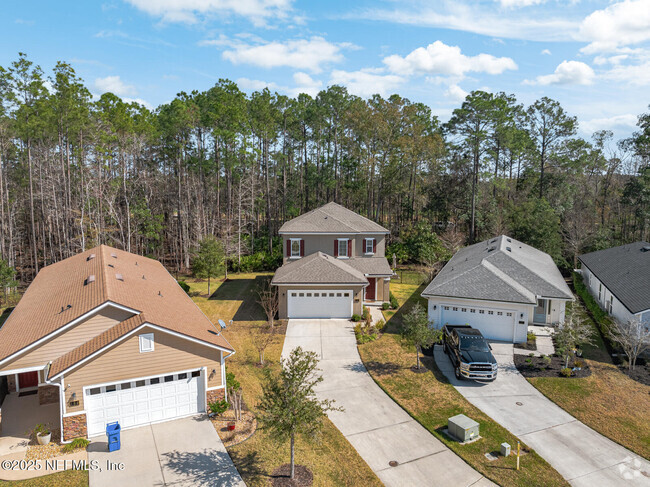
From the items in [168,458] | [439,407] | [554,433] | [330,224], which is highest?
[330,224]

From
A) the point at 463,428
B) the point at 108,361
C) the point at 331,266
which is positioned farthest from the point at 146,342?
the point at 331,266

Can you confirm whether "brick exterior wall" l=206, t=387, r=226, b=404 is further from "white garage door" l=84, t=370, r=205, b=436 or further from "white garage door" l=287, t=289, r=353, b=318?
"white garage door" l=287, t=289, r=353, b=318

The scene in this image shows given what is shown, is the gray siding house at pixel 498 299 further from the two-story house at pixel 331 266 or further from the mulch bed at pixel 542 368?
the two-story house at pixel 331 266

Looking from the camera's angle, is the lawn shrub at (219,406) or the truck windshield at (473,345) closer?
the lawn shrub at (219,406)

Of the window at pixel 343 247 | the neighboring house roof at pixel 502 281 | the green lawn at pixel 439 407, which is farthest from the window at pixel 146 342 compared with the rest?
the window at pixel 343 247

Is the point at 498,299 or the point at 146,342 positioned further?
the point at 498,299

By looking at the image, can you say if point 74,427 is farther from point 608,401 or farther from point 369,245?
point 369,245

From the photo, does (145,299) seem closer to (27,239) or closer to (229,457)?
(229,457)
